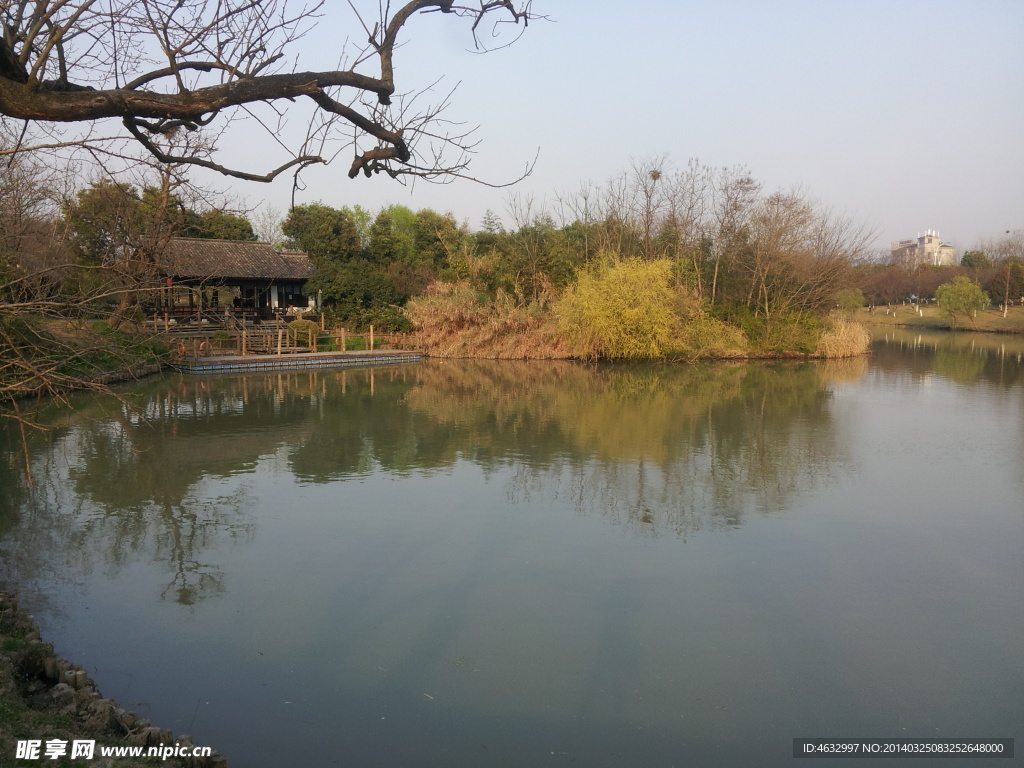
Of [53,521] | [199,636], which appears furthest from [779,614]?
[53,521]

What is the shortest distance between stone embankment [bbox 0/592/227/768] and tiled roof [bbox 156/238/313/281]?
20860mm

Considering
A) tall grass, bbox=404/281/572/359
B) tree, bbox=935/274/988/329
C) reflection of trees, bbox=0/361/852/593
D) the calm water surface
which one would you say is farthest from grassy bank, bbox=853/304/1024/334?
the calm water surface

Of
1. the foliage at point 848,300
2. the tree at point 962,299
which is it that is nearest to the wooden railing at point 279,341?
the foliage at point 848,300

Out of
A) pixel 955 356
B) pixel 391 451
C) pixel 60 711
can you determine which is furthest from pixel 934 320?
pixel 60 711

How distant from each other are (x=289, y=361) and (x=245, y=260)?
6.10 metres

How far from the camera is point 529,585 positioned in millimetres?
5547

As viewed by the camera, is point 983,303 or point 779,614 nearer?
point 779,614

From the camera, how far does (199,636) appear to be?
4.70 m

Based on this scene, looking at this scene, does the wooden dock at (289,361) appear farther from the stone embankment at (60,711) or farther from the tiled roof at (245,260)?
the stone embankment at (60,711)

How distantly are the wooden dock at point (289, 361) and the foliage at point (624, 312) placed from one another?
543 cm

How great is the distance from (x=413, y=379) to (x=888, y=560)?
46.6 feet

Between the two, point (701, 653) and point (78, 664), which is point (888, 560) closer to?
point (701, 653)

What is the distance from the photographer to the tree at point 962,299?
40406mm

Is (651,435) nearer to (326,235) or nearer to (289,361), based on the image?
(289,361)
